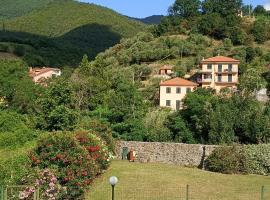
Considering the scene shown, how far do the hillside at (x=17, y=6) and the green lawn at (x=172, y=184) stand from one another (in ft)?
463

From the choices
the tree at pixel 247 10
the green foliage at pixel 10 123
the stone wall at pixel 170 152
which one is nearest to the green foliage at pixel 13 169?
the stone wall at pixel 170 152

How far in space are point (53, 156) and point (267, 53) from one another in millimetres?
51616

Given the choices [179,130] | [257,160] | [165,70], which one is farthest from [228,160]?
[165,70]

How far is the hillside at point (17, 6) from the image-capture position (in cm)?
16975

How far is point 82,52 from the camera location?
114625 millimetres

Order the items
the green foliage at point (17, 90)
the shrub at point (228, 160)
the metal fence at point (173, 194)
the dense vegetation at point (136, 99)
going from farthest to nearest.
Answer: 1. the green foliage at point (17, 90)
2. the dense vegetation at point (136, 99)
3. the shrub at point (228, 160)
4. the metal fence at point (173, 194)

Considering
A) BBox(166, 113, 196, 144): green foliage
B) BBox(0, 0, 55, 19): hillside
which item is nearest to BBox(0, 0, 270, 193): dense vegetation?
BBox(166, 113, 196, 144): green foliage

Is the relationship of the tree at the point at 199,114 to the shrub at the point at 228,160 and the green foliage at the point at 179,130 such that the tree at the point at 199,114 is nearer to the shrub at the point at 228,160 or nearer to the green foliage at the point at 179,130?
the green foliage at the point at 179,130

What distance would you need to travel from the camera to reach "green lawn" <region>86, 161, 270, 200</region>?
27.1 m

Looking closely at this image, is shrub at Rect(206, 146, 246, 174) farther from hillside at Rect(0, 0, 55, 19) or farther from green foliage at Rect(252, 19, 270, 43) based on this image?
hillside at Rect(0, 0, 55, 19)

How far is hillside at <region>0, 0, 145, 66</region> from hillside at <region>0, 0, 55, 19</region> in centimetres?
1326

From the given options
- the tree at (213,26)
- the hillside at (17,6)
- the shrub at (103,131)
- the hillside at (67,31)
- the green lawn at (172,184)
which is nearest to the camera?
the green lawn at (172,184)

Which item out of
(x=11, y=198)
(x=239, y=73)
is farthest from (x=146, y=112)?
(x=11, y=198)

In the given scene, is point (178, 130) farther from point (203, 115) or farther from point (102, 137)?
point (102, 137)
